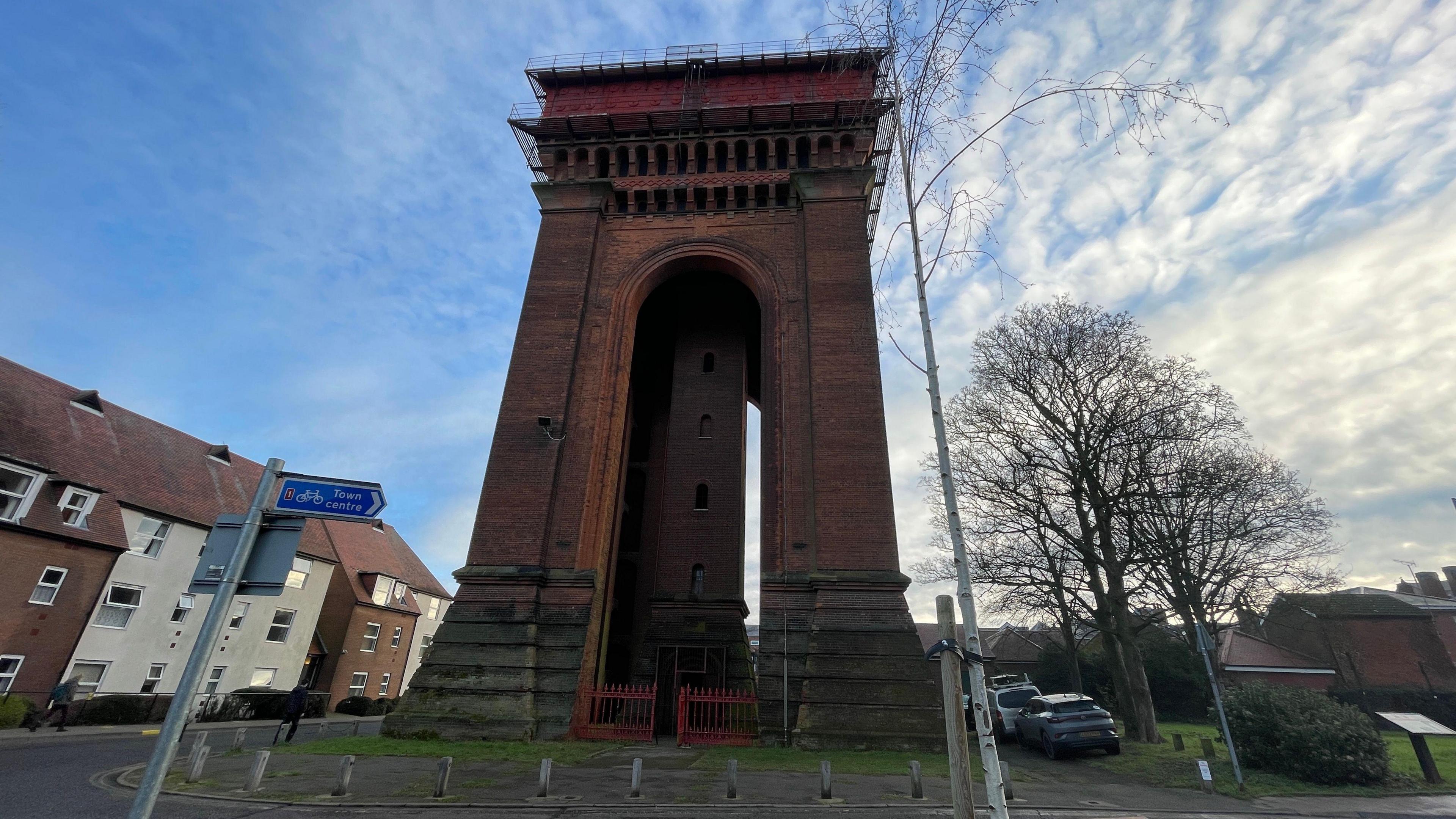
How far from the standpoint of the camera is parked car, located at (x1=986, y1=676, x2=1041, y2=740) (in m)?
20.4

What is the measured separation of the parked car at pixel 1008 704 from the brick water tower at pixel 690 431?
15.2 feet

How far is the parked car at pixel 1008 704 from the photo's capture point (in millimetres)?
20438

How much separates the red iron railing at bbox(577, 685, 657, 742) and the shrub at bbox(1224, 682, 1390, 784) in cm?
1254

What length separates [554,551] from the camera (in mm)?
17141

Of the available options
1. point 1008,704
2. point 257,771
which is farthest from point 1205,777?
point 257,771

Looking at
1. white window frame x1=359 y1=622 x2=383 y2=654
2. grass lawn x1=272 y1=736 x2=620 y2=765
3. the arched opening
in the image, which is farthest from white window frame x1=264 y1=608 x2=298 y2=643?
grass lawn x1=272 y1=736 x2=620 y2=765

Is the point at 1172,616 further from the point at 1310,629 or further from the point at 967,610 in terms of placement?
the point at 1310,629

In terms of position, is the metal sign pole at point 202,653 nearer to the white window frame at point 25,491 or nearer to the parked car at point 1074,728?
the parked car at point 1074,728

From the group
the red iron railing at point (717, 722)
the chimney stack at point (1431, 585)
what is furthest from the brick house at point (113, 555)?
the chimney stack at point (1431, 585)

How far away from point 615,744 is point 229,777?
23.8ft

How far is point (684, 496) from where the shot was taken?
2403 centimetres

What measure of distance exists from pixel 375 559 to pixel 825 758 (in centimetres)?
3376

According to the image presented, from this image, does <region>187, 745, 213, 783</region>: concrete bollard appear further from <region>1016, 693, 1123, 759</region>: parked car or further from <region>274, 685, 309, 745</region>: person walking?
<region>1016, 693, 1123, 759</region>: parked car

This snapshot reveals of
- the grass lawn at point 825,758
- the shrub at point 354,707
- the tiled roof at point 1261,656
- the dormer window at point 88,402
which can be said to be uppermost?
the dormer window at point 88,402
